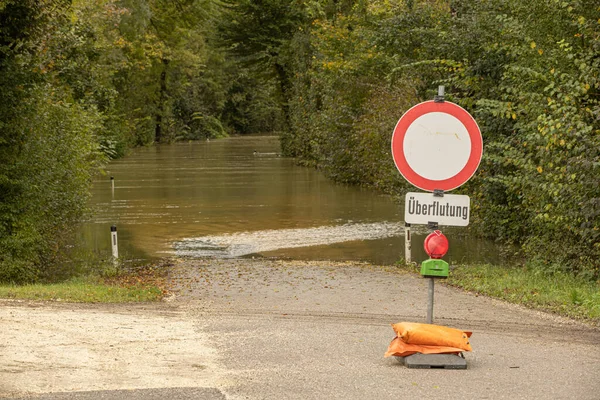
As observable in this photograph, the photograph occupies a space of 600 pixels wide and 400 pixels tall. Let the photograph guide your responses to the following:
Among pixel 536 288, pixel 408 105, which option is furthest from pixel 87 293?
pixel 408 105

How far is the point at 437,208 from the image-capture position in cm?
793

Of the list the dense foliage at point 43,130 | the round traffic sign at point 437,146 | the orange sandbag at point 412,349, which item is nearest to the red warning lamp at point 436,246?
the round traffic sign at point 437,146

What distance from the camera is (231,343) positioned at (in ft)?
27.7

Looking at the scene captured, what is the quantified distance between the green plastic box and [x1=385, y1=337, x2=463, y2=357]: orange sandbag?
0.62 meters

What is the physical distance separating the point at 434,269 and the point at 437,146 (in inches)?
41.2

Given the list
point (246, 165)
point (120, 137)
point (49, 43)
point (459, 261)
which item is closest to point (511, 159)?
point (459, 261)

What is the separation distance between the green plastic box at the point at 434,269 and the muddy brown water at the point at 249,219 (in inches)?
486

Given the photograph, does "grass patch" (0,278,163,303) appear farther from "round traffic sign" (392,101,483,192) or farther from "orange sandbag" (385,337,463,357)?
"round traffic sign" (392,101,483,192)

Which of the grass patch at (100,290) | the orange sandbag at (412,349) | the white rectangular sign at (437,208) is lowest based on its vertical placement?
the grass patch at (100,290)

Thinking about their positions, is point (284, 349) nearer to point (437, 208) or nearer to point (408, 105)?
point (437, 208)

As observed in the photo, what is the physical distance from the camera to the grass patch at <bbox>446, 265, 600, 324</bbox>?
1145 cm

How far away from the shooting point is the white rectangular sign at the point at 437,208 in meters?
7.90

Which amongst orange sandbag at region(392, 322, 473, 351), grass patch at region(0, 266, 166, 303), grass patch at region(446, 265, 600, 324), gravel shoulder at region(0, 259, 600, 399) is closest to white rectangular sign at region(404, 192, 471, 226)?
orange sandbag at region(392, 322, 473, 351)

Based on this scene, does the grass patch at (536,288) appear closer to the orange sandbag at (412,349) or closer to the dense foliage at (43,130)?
the orange sandbag at (412,349)
